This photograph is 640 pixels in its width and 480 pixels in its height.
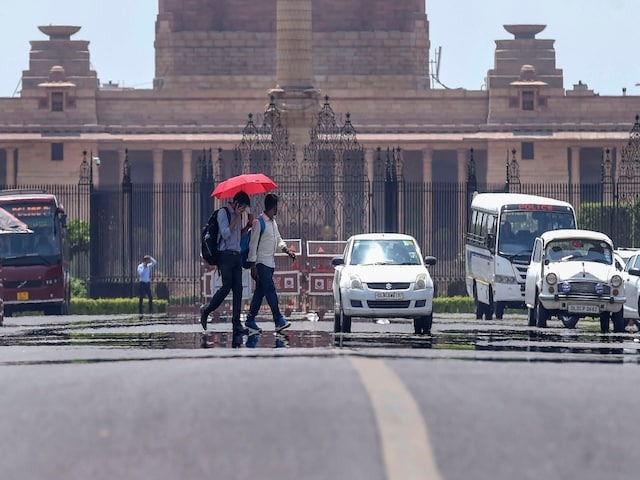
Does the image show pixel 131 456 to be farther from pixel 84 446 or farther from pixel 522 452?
pixel 522 452

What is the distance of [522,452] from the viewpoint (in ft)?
34.1

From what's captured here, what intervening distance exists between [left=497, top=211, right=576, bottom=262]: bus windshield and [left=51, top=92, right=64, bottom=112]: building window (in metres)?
58.3

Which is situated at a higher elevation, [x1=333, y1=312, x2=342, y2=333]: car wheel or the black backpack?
the black backpack

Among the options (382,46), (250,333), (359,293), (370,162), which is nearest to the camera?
(250,333)

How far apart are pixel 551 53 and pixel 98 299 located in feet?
232

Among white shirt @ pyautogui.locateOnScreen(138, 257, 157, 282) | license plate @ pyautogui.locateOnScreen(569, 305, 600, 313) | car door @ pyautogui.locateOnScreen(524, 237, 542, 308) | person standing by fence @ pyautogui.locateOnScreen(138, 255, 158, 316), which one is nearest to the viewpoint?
license plate @ pyautogui.locateOnScreen(569, 305, 600, 313)

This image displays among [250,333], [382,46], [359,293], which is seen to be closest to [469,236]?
[359,293]

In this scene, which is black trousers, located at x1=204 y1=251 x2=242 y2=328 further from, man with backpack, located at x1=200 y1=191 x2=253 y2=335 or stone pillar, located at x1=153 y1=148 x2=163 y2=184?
stone pillar, located at x1=153 y1=148 x2=163 y2=184

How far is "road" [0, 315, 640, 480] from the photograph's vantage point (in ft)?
33.4

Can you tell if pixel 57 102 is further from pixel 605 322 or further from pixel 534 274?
pixel 605 322

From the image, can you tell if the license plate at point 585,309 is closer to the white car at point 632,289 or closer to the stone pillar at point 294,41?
the white car at point 632,289

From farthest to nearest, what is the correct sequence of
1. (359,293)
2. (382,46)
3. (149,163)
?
(382,46), (149,163), (359,293)

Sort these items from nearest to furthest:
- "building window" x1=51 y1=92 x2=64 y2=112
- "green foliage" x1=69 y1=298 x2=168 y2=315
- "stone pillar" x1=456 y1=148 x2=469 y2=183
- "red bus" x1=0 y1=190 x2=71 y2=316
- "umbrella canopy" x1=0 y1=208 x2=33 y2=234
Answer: "umbrella canopy" x1=0 y1=208 x2=33 y2=234 → "red bus" x1=0 y1=190 x2=71 y2=316 → "green foliage" x1=69 y1=298 x2=168 y2=315 → "stone pillar" x1=456 y1=148 x2=469 y2=183 → "building window" x1=51 y1=92 x2=64 y2=112

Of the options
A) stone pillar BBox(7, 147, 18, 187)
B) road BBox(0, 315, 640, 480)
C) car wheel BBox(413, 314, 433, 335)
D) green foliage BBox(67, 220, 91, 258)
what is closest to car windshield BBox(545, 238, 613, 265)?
car wheel BBox(413, 314, 433, 335)
